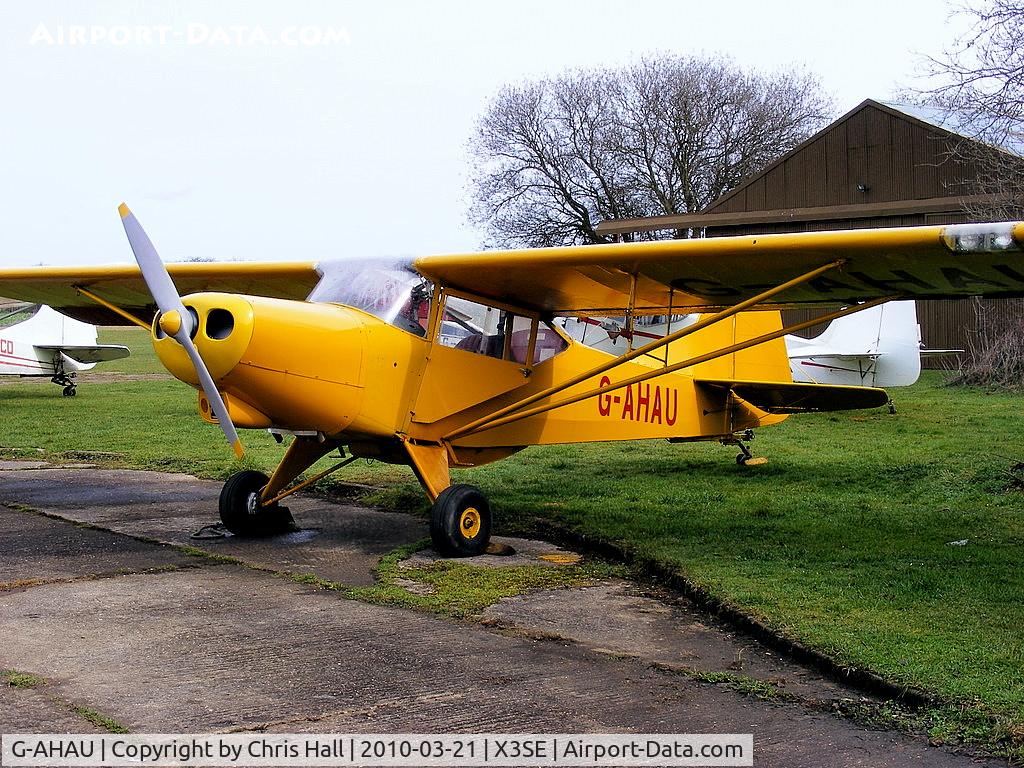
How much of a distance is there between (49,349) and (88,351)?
92cm

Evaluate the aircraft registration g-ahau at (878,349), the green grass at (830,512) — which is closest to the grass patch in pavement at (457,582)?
the green grass at (830,512)

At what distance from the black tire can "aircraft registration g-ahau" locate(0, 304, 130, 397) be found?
18.9 metres

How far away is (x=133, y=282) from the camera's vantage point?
10547mm

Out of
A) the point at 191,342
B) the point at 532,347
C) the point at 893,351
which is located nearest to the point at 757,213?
the point at 893,351

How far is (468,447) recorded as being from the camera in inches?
340

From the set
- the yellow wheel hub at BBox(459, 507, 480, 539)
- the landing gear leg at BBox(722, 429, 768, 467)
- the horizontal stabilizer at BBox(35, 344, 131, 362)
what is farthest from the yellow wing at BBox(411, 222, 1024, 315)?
the horizontal stabilizer at BBox(35, 344, 131, 362)

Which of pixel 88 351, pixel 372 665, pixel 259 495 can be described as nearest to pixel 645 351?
pixel 259 495

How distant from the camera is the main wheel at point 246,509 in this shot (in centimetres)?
841

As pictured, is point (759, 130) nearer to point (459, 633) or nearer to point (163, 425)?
point (163, 425)

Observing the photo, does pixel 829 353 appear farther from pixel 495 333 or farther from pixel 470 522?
pixel 470 522

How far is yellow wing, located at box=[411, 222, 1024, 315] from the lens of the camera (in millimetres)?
6703

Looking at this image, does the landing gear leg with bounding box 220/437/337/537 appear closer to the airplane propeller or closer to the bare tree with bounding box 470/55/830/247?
the airplane propeller

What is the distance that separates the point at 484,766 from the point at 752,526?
5081 millimetres

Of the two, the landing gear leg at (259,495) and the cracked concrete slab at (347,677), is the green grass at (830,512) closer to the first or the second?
the cracked concrete slab at (347,677)
